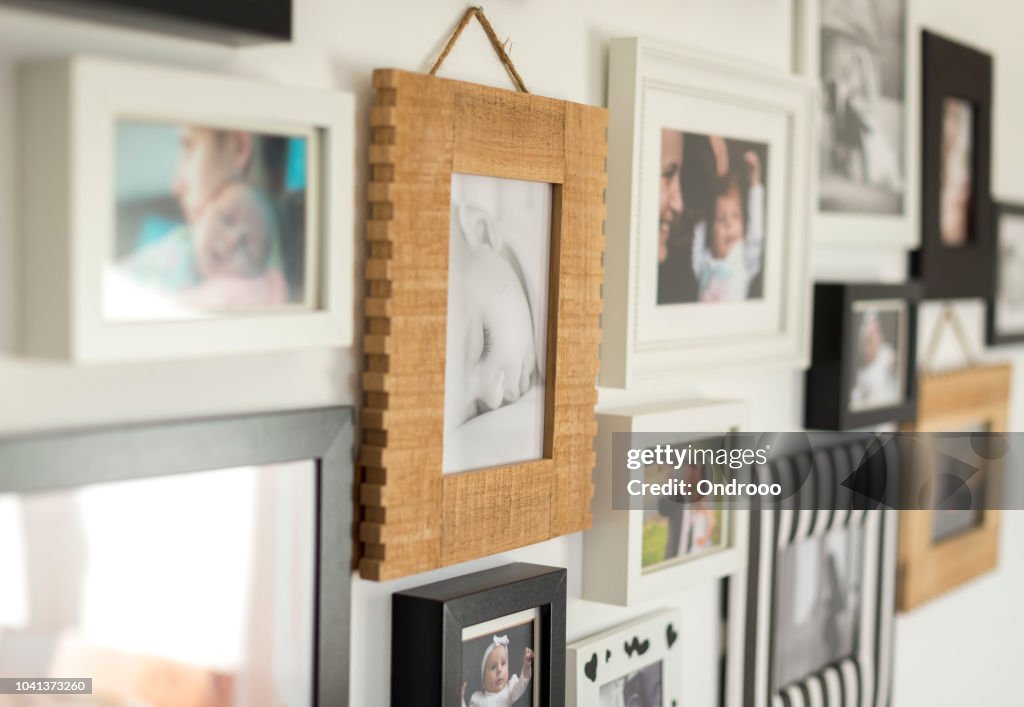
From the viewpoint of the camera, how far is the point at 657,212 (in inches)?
42.9

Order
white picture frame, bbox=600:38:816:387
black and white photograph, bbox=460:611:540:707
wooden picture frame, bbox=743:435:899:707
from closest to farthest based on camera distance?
black and white photograph, bbox=460:611:540:707
white picture frame, bbox=600:38:816:387
wooden picture frame, bbox=743:435:899:707

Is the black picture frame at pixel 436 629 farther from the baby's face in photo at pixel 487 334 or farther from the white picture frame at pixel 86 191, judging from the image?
the white picture frame at pixel 86 191

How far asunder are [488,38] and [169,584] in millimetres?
473

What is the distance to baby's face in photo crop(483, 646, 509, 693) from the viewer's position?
940 mm

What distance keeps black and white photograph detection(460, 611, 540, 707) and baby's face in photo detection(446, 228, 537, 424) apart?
0.17 metres

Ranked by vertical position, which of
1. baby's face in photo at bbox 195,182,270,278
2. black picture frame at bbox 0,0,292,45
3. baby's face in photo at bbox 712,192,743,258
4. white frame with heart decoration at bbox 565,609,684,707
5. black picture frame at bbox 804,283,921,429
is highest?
black picture frame at bbox 0,0,292,45

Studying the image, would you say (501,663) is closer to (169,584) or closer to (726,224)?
(169,584)

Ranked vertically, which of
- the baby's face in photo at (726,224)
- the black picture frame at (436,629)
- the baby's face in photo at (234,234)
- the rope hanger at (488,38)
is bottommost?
the black picture frame at (436,629)

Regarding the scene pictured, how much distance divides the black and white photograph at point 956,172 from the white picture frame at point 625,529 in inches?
27.4

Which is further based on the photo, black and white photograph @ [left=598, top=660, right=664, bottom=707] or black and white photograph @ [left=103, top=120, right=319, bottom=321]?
black and white photograph @ [left=598, top=660, right=664, bottom=707]

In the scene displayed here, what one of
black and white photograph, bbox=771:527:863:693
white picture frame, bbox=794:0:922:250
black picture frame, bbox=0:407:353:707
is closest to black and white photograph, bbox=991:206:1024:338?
white picture frame, bbox=794:0:922:250

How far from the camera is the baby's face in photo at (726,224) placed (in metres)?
1.18

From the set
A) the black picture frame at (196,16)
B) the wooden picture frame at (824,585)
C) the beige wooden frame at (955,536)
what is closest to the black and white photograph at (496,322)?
the black picture frame at (196,16)

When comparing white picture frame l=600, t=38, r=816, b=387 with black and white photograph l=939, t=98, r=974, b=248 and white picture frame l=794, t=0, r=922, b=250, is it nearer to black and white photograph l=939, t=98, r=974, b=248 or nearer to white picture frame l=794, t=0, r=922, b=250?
white picture frame l=794, t=0, r=922, b=250
